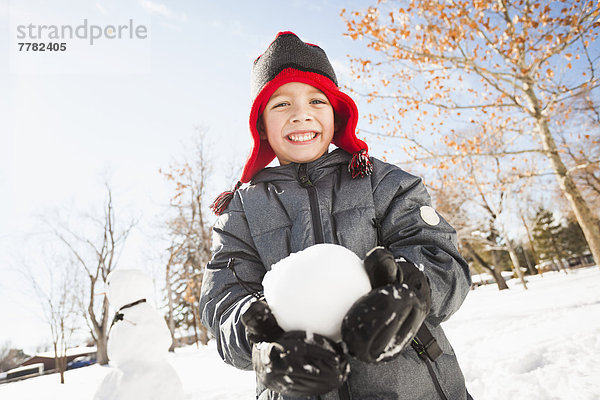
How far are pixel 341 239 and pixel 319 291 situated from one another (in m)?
0.51

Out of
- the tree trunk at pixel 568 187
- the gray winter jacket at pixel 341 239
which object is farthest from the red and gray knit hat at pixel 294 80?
the tree trunk at pixel 568 187

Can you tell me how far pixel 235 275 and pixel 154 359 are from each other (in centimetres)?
328

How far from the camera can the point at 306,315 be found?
821 millimetres

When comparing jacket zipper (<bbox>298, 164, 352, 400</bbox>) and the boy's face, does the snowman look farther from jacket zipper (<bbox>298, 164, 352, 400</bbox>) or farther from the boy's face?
the boy's face

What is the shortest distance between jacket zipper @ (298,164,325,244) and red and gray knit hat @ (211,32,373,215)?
0.20 m

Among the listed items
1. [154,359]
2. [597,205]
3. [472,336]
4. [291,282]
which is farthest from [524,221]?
[291,282]

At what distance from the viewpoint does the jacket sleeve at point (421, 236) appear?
1.14 m

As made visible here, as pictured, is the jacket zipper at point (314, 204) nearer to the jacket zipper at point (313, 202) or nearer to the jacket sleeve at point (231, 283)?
the jacket zipper at point (313, 202)

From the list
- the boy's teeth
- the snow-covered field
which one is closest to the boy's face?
the boy's teeth

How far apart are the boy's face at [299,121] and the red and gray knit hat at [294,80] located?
5 cm

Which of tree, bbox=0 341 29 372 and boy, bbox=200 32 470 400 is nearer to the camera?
boy, bbox=200 32 470 400

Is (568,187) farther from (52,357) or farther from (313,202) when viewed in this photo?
(52,357)

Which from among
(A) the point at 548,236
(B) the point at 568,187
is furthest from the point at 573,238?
(B) the point at 568,187

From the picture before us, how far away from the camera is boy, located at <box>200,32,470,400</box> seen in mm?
766
